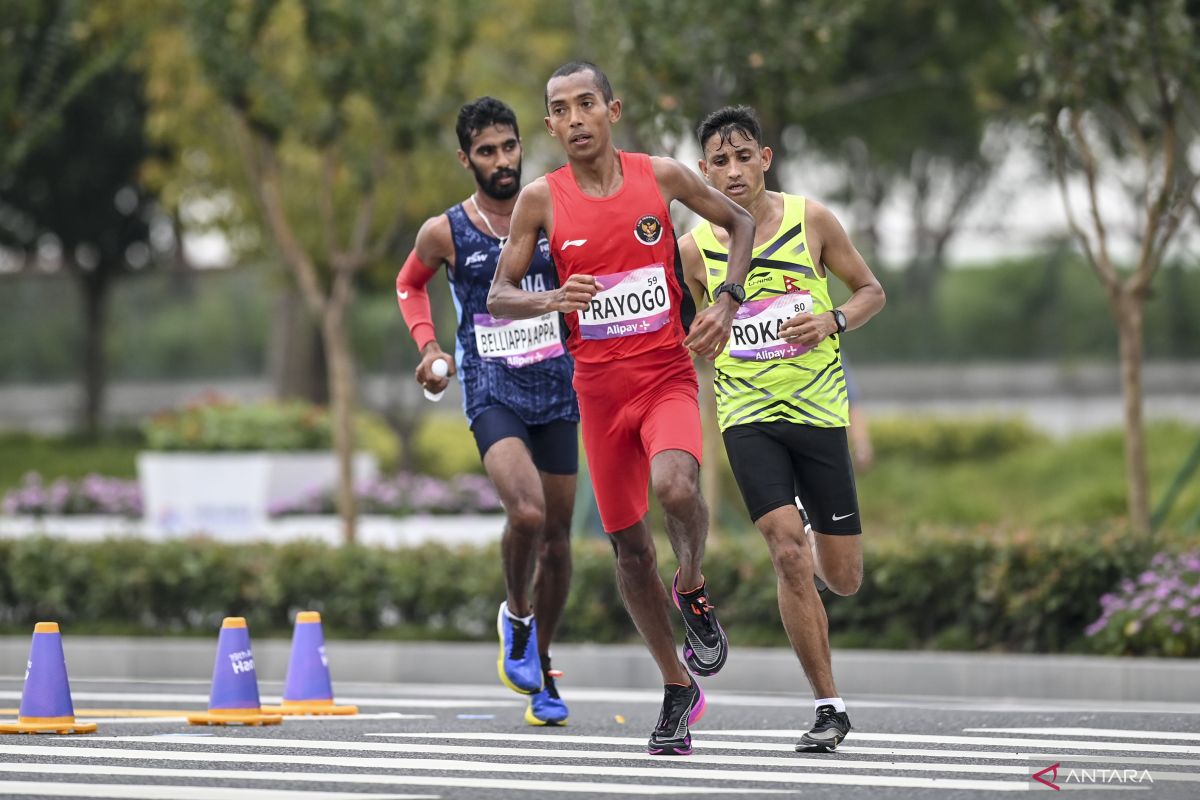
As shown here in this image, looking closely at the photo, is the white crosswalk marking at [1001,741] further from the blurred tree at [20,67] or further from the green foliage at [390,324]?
the green foliage at [390,324]

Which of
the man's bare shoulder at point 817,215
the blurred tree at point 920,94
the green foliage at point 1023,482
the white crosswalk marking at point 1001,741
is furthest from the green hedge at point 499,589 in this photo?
the green foliage at point 1023,482

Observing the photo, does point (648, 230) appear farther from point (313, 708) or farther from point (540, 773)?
point (313, 708)

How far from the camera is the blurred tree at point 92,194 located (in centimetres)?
2950

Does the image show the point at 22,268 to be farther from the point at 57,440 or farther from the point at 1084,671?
the point at 1084,671

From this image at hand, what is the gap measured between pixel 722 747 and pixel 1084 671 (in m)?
3.72

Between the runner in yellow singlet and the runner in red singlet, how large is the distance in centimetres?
21

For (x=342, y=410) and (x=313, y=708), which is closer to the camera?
(x=313, y=708)

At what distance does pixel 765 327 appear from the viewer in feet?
26.0

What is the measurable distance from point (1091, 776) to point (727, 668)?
5693mm

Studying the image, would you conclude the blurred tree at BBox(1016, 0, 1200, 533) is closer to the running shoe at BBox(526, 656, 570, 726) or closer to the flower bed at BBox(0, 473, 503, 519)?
the running shoe at BBox(526, 656, 570, 726)

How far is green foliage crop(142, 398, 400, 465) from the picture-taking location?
20125mm

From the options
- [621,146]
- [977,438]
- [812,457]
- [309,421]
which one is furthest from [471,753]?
[977,438]

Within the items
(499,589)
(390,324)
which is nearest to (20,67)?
(499,589)

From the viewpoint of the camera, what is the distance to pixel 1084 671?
11.1 meters
